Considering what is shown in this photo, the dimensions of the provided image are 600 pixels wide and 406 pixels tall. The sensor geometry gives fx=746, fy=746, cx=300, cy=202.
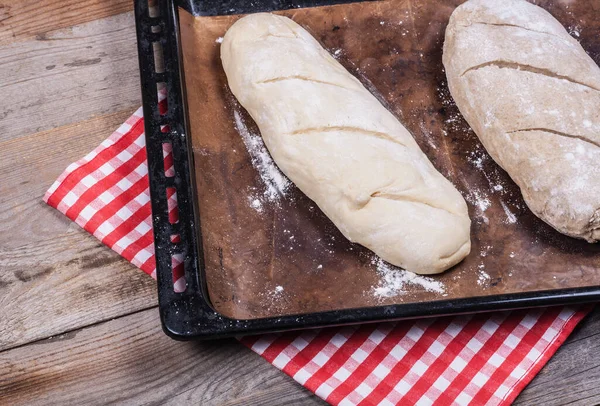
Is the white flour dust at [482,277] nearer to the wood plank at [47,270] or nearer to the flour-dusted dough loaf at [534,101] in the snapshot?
the flour-dusted dough loaf at [534,101]

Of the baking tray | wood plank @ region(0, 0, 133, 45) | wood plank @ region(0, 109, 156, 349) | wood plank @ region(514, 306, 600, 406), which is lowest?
wood plank @ region(514, 306, 600, 406)

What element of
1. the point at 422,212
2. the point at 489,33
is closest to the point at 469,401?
the point at 422,212

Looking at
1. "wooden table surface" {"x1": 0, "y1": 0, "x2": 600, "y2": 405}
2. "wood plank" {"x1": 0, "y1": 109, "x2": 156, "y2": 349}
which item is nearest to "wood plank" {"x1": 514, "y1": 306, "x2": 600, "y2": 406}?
"wooden table surface" {"x1": 0, "y1": 0, "x2": 600, "y2": 405}

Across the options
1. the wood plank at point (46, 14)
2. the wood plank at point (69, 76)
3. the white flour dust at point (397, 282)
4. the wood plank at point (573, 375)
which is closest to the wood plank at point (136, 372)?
the white flour dust at point (397, 282)

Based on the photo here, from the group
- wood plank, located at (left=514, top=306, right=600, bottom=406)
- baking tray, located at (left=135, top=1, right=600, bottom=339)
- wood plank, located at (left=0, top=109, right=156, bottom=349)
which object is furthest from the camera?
wood plank, located at (left=0, top=109, right=156, bottom=349)

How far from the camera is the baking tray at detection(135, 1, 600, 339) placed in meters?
1.65

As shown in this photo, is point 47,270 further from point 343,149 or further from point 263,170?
point 343,149

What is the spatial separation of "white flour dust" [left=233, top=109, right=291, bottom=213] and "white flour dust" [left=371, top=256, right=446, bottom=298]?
1.11 feet

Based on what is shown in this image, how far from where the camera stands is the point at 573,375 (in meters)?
1.78

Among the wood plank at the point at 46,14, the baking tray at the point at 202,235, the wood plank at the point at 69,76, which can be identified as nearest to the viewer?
the baking tray at the point at 202,235

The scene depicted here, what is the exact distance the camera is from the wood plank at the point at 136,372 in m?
1.78

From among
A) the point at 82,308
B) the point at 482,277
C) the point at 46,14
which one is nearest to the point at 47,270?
the point at 82,308

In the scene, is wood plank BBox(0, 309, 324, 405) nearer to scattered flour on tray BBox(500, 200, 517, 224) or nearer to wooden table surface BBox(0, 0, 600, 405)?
wooden table surface BBox(0, 0, 600, 405)

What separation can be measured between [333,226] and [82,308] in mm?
670
